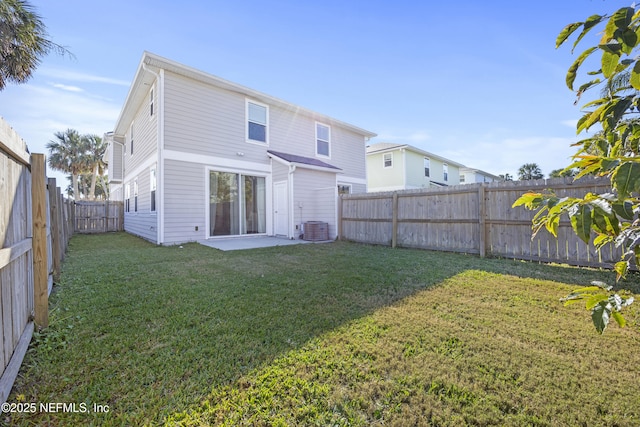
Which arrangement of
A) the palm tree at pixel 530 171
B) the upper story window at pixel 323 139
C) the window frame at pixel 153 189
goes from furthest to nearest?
1. the palm tree at pixel 530 171
2. the upper story window at pixel 323 139
3. the window frame at pixel 153 189

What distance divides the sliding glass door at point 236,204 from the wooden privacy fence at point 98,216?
8.40 metres

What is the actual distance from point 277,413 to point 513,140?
1543 centimetres

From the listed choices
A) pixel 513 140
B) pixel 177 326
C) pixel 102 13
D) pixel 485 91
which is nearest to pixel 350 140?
pixel 485 91

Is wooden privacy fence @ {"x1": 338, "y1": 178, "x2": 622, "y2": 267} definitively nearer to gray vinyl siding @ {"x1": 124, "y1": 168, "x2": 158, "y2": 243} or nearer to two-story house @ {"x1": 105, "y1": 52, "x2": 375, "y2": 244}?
two-story house @ {"x1": 105, "y1": 52, "x2": 375, "y2": 244}

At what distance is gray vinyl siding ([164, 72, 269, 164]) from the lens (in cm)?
839

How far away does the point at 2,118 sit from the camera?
182 centimetres

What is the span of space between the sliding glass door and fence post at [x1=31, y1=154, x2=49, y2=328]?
6.52 m

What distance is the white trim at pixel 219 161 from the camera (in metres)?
8.41

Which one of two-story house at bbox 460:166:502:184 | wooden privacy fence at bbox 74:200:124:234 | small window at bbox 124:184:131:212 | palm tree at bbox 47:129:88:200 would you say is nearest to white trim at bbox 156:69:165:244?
small window at bbox 124:184:131:212

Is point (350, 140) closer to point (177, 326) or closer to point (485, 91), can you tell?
point (485, 91)

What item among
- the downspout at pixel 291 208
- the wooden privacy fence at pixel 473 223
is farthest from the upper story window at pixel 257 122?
the wooden privacy fence at pixel 473 223

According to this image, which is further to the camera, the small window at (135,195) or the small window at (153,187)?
the small window at (135,195)

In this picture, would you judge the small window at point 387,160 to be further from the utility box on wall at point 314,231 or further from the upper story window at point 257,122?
the utility box on wall at point 314,231

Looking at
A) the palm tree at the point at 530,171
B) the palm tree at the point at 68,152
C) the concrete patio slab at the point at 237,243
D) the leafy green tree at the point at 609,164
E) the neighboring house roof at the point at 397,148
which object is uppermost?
the palm tree at the point at 68,152
